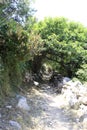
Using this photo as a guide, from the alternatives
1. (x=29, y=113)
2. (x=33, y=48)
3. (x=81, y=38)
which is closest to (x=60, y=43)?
(x=81, y=38)

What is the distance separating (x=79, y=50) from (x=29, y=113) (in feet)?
32.2

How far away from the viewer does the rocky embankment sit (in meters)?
7.95

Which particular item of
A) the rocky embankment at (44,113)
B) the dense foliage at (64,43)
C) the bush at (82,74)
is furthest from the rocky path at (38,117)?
the dense foliage at (64,43)

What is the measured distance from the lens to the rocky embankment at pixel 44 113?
26.1 feet

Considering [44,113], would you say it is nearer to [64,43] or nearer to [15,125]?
[15,125]

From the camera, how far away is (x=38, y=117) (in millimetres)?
8969

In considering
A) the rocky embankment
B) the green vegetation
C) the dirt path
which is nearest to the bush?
the green vegetation

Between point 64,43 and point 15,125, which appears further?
point 64,43

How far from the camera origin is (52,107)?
10.7 metres

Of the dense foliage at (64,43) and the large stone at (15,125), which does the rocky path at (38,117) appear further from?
the dense foliage at (64,43)

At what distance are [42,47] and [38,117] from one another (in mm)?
8617

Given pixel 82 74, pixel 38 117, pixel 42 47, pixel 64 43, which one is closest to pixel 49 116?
pixel 38 117

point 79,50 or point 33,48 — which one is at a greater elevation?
point 79,50

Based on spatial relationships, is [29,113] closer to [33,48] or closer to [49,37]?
[33,48]
